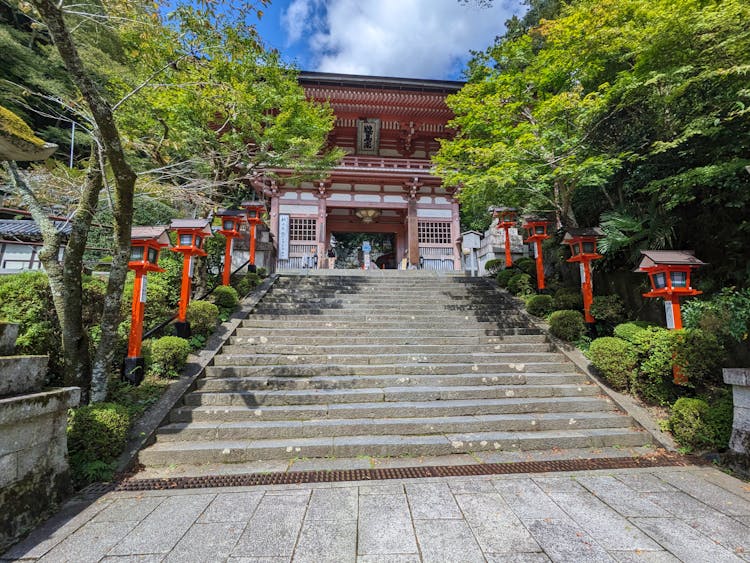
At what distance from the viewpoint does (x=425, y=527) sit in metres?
2.39

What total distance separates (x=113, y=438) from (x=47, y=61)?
16.4 meters

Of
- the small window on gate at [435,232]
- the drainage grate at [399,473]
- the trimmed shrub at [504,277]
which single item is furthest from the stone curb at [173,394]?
the small window on gate at [435,232]

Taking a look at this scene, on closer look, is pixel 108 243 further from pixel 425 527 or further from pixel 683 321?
pixel 683 321

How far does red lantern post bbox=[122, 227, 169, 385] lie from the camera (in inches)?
174

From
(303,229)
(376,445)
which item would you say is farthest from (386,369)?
(303,229)

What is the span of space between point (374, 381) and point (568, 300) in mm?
4631

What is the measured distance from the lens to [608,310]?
19.1ft

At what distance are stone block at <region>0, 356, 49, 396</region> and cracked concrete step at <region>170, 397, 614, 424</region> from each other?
5.14 feet

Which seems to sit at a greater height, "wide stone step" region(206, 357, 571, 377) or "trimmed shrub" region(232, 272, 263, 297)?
"trimmed shrub" region(232, 272, 263, 297)

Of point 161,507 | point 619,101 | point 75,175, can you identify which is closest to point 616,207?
point 619,101

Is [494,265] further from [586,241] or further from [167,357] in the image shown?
[167,357]

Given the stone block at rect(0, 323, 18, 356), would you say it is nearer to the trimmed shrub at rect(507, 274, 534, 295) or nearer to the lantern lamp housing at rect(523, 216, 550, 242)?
the trimmed shrub at rect(507, 274, 534, 295)

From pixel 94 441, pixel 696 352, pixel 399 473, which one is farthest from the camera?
pixel 696 352

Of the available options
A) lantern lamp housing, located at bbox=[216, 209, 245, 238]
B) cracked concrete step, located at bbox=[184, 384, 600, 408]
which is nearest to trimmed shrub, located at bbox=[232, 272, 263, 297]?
lantern lamp housing, located at bbox=[216, 209, 245, 238]
